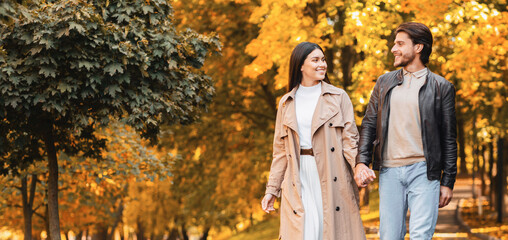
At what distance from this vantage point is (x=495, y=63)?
647 inches

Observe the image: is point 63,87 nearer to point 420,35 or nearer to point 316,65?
point 316,65

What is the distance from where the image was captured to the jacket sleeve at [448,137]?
5.26 m

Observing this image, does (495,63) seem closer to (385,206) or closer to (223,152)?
(223,152)

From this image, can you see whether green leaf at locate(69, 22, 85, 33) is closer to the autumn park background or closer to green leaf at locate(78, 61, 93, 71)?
the autumn park background

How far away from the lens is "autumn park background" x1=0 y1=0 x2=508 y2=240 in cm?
1132

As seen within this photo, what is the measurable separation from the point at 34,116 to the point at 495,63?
9824 millimetres

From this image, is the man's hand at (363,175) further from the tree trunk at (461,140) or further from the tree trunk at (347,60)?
the tree trunk at (461,140)

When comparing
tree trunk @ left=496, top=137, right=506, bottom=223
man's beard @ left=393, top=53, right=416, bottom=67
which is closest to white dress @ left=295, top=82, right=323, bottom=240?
man's beard @ left=393, top=53, right=416, bottom=67

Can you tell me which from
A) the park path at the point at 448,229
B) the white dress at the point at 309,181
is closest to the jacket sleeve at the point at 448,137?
the white dress at the point at 309,181

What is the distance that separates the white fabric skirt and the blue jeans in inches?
18.6

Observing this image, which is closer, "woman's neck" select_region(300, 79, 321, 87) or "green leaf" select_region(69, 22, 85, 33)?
"woman's neck" select_region(300, 79, 321, 87)

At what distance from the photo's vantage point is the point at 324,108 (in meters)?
5.75

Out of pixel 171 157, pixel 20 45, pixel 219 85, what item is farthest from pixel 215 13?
pixel 20 45

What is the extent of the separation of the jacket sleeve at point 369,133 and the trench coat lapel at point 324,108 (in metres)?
0.25
